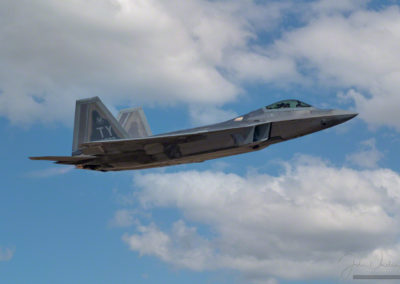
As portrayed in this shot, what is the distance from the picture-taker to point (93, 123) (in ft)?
108

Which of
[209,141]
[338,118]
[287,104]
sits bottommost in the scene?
[209,141]

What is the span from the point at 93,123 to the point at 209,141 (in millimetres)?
8703

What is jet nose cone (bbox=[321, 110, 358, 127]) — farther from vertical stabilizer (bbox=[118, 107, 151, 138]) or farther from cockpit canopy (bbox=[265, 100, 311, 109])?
vertical stabilizer (bbox=[118, 107, 151, 138])

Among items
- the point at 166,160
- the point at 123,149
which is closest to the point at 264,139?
the point at 166,160

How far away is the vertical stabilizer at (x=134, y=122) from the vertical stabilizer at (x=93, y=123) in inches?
211

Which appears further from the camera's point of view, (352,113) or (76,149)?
(76,149)

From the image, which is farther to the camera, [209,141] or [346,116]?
[209,141]

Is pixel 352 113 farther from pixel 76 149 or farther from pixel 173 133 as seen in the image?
pixel 76 149

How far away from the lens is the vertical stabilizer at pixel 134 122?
38.7 meters

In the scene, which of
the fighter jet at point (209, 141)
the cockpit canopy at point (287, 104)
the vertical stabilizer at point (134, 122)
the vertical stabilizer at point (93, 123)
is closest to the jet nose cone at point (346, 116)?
the fighter jet at point (209, 141)

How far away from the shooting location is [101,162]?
30.7m

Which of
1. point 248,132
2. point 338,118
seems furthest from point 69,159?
point 338,118

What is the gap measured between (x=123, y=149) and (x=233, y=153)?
258 inches

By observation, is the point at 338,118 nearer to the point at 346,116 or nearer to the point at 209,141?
the point at 346,116
